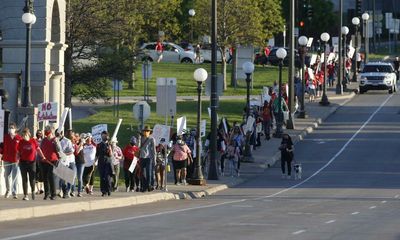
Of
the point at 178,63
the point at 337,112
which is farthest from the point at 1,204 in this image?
Answer: the point at 178,63

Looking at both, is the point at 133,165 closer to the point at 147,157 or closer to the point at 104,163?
the point at 147,157

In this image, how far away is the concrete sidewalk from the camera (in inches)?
1047

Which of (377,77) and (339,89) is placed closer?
(339,89)

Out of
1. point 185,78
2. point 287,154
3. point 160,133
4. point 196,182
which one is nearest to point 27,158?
point 160,133

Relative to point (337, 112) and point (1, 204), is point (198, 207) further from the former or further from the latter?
point (337, 112)

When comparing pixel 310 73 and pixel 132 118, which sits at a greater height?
pixel 310 73

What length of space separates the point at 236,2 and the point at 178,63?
1332 centimetres

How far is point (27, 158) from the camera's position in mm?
29203

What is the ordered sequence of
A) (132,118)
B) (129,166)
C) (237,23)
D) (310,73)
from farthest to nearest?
(237,23), (310,73), (132,118), (129,166)

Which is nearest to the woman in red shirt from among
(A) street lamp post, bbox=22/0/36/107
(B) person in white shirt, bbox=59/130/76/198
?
(B) person in white shirt, bbox=59/130/76/198

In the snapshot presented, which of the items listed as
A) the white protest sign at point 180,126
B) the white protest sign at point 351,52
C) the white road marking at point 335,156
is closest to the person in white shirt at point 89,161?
the white road marking at point 335,156

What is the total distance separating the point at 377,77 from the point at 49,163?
45.9 meters

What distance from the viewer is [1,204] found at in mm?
27203

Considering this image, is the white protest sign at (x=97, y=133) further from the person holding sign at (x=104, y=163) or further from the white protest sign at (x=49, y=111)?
the person holding sign at (x=104, y=163)
